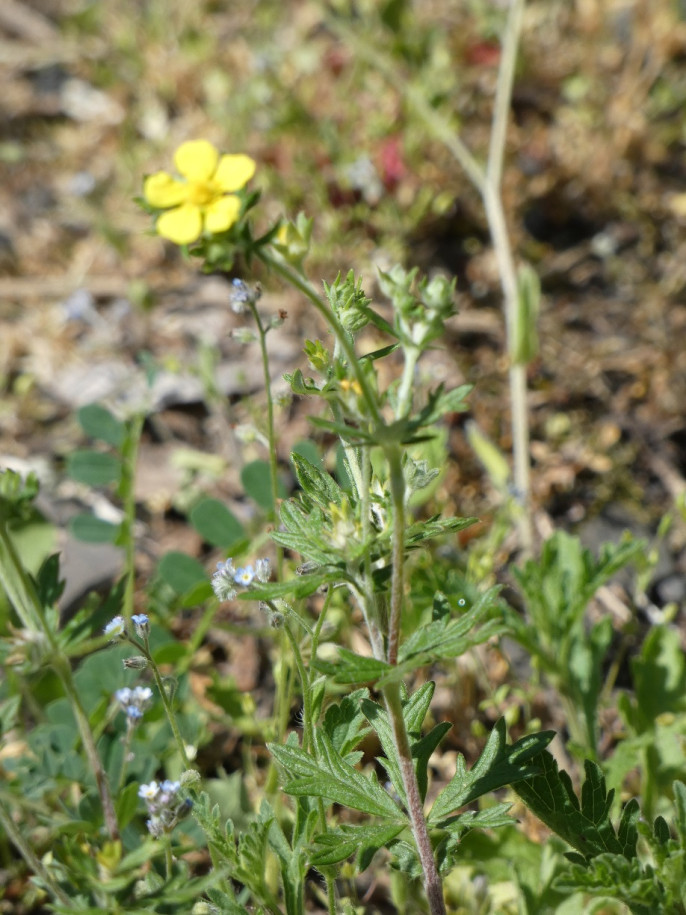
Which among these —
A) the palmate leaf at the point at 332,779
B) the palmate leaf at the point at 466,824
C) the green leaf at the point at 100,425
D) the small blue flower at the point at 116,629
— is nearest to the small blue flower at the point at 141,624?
the small blue flower at the point at 116,629

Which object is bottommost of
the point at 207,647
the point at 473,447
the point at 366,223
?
the point at 207,647

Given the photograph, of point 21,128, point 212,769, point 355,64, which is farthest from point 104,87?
point 212,769

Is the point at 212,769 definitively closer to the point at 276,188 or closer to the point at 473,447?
the point at 473,447

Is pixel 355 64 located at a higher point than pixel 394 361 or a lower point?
higher

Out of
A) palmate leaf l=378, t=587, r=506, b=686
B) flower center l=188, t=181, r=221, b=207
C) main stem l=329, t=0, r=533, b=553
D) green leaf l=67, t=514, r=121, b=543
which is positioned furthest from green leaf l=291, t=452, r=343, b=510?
main stem l=329, t=0, r=533, b=553

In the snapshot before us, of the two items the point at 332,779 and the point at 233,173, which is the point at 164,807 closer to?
the point at 332,779

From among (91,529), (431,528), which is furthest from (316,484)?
(91,529)
